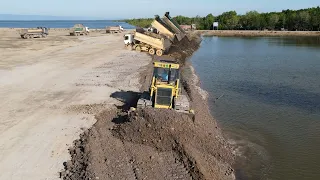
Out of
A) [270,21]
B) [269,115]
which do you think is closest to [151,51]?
[269,115]

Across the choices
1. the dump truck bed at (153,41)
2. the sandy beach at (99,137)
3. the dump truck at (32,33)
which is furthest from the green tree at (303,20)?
the sandy beach at (99,137)

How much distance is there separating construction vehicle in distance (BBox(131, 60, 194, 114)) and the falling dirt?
816 millimetres

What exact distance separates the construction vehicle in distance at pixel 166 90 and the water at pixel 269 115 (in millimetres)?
3062

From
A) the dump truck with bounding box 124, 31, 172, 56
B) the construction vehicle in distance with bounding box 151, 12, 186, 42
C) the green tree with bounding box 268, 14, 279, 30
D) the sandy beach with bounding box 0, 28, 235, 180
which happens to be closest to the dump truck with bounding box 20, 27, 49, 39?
the construction vehicle in distance with bounding box 151, 12, 186, 42

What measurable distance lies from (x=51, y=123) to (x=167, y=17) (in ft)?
133

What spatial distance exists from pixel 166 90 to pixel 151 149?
372 centimetres

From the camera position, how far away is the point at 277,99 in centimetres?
2377

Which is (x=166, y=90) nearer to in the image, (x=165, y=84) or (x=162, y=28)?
(x=165, y=84)

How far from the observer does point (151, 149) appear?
1314 centimetres

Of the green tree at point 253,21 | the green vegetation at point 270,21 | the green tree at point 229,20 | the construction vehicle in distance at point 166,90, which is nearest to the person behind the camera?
the construction vehicle in distance at point 166,90

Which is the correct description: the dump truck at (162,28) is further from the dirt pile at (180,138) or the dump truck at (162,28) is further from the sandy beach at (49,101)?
the dirt pile at (180,138)

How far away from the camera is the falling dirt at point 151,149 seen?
11.5 meters

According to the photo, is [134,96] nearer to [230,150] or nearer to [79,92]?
[79,92]

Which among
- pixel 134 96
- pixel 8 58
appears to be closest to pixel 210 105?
pixel 134 96
